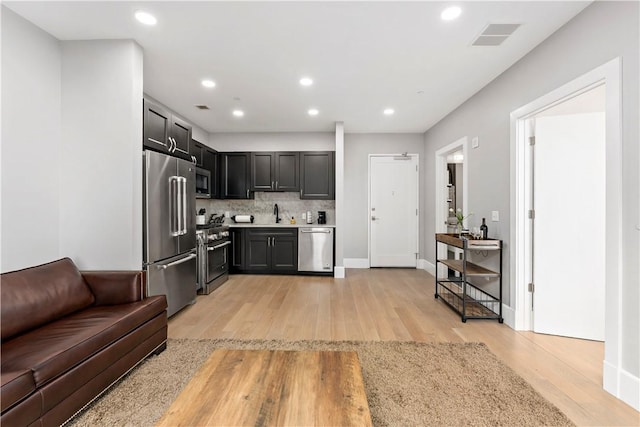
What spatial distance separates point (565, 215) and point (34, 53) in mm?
4987

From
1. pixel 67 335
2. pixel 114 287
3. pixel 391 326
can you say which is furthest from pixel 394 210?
pixel 67 335

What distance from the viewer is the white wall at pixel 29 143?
2176mm

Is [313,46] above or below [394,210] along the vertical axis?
above

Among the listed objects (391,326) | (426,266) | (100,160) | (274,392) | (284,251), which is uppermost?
(100,160)

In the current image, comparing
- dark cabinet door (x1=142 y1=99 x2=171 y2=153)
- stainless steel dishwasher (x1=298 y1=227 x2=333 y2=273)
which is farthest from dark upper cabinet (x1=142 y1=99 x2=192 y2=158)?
stainless steel dishwasher (x1=298 y1=227 x2=333 y2=273)

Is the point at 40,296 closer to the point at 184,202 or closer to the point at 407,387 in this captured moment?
the point at 184,202

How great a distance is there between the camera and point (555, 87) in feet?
7.93

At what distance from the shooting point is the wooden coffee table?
1146 mm

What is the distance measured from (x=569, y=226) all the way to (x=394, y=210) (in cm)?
318

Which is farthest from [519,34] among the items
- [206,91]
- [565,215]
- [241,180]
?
[241,180]

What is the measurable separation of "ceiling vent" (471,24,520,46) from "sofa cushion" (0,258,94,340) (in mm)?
3923

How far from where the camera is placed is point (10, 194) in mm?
2191

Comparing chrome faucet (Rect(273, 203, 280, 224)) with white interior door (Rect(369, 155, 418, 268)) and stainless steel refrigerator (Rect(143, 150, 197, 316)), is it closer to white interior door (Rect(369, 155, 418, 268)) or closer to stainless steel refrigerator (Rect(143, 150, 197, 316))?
white interior door (Rect(369, 155, 418, 268))

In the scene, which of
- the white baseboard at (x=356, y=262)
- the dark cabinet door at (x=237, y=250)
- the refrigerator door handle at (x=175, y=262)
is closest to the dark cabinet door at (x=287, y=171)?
the dark cabinet door at (x=237, y=250)
